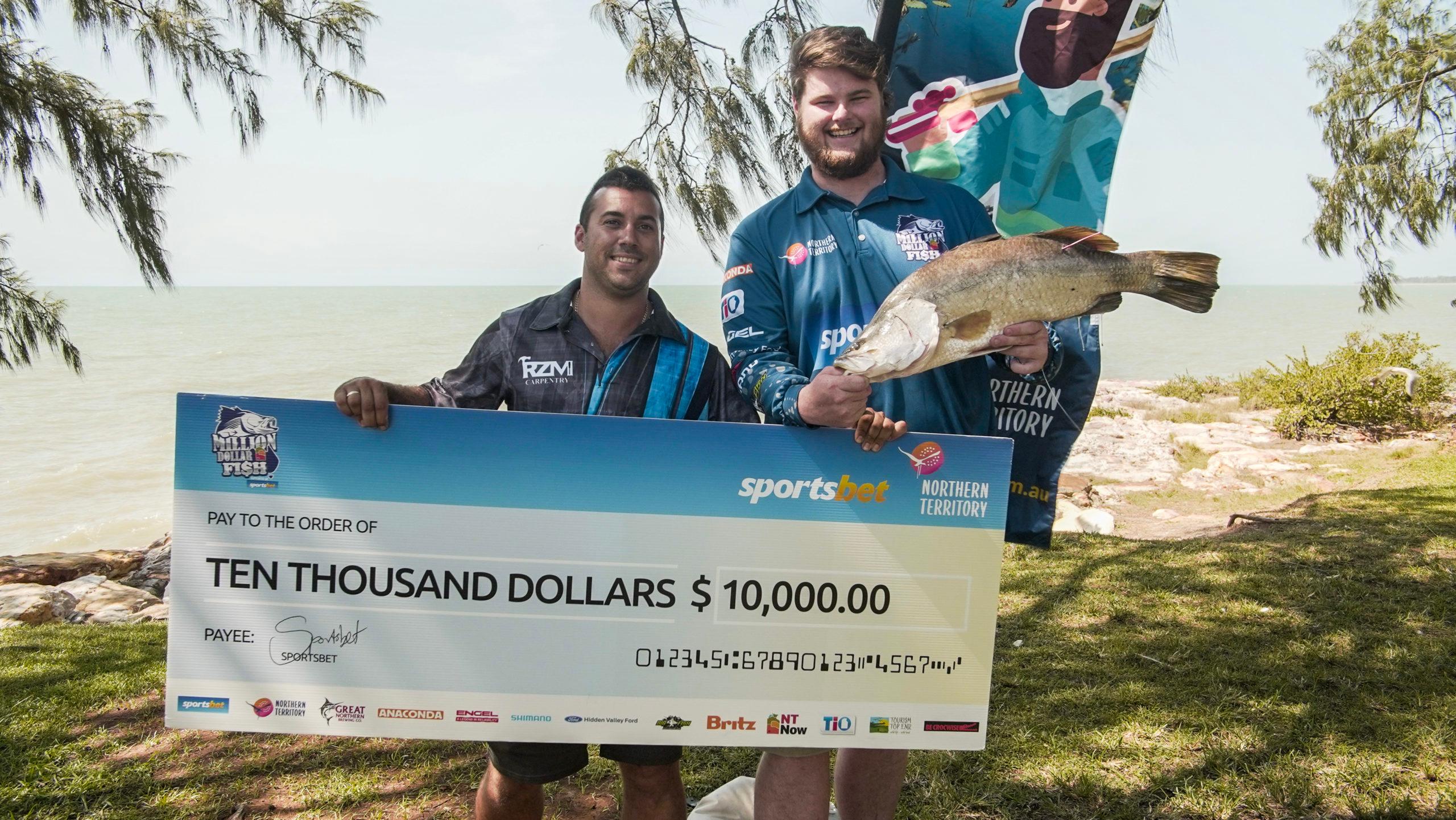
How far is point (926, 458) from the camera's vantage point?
6.91 feet

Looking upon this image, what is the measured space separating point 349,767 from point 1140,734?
9.29ft

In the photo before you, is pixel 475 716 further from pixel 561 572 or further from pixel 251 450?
pixel 251 450

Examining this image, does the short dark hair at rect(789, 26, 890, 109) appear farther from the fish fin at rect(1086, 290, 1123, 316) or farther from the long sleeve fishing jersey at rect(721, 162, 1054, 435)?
the fish fin at rect(1086, 290, 1123, 316)

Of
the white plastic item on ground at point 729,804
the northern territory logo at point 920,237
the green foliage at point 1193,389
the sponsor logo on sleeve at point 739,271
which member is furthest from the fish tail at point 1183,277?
the green foliage at point 1193,389

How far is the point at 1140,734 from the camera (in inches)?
132

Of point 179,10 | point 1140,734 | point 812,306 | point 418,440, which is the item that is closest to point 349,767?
point 418,440

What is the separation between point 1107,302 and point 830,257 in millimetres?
628

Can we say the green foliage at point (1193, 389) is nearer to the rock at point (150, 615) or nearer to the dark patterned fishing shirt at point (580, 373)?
the rock at point (150, 615)

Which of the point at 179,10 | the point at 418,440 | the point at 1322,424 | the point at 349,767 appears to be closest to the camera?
the point at 418,440

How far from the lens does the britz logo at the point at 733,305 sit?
85.8 inches

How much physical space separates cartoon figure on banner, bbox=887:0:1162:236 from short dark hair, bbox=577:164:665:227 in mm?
1239

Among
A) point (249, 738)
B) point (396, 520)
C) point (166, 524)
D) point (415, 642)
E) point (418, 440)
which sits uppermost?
point (418, 440)

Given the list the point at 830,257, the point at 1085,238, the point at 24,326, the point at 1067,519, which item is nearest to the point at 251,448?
the point at 830,257

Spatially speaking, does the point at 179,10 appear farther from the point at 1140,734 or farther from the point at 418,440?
the point at 1140,734
